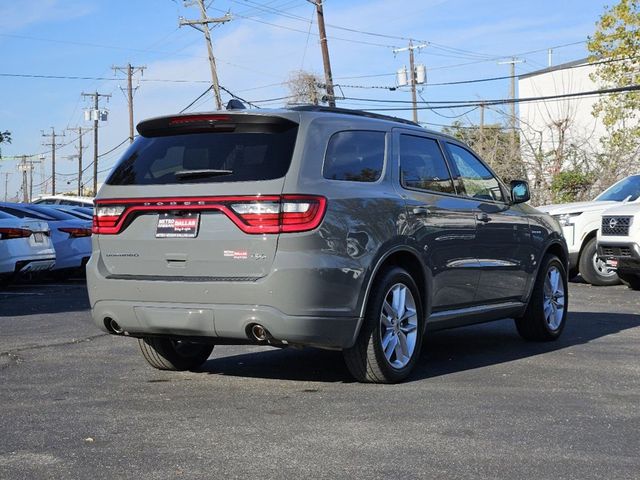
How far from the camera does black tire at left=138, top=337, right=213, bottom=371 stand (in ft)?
24.5

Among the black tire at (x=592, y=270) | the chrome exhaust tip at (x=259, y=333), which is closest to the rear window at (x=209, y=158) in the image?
the chrome exhaust tip at (x=259, y=333)

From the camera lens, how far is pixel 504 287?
848 cm

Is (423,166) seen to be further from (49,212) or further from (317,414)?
(49,212)

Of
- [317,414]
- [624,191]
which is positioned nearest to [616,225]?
[624,191]

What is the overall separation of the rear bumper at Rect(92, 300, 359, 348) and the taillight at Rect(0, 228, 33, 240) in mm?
9299

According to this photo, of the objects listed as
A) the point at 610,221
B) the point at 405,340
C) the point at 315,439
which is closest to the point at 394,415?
the point at 315,439

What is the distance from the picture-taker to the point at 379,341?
671 cm

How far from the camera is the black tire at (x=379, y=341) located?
6656 millimetres

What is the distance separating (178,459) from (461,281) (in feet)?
11.6

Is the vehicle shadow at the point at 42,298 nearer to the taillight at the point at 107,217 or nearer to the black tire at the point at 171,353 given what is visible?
the black tire at the point at 171,353

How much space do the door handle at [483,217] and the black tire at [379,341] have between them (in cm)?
127

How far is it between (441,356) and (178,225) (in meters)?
2.91

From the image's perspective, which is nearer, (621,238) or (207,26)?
(621,238)

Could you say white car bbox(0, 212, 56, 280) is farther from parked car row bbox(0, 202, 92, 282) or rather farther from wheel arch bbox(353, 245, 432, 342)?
wheel arch bbox(353, 245, 432, 342)
